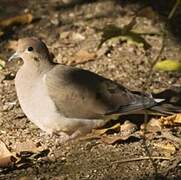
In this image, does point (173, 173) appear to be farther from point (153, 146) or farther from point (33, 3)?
point (33, 3)

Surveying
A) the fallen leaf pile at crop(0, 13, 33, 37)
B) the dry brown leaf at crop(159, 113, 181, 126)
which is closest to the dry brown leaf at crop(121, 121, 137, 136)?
the dry brown leaf at crop(159, 113, 181, 126)

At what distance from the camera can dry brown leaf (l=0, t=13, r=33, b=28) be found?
7.25 m

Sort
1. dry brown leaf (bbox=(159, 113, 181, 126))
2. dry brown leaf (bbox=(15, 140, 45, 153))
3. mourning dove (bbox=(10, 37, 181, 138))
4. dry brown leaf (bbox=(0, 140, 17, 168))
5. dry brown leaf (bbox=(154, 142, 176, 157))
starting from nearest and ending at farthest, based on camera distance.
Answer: dry brown leaf (bbox=(0, 140, 17, 168))
dry brown leaf (bbox=(154, 142, 176, 157))
dry brown leaf (bbox=(15, 140, 45, 153))
mourning dove (bbox=(10, 37, 181, 138))
dry brown leaf (bbox=(159, 113, 181, 126))

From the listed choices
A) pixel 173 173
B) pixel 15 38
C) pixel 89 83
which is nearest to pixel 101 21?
pixel 15 38

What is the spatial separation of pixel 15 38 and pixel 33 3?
0.88 metres

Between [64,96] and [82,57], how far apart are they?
1.47 meters

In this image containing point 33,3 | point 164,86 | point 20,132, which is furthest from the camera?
point 33,3

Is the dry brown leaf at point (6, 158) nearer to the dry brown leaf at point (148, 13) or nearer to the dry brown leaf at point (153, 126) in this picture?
the dry brown leaf at point (153, 126)

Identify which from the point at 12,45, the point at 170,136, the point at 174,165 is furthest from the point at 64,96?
the point at 12,45

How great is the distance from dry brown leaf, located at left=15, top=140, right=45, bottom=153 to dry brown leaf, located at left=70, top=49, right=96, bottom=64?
1.57 metres

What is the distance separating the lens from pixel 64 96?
17.1 ft

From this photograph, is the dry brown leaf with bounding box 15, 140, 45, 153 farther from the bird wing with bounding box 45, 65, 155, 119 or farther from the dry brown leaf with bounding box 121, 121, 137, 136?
the dry brown leaf with bounding box 121, 121, 137, 136

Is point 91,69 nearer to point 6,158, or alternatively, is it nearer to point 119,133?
point 119,133

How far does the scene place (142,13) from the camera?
7.28 metres
